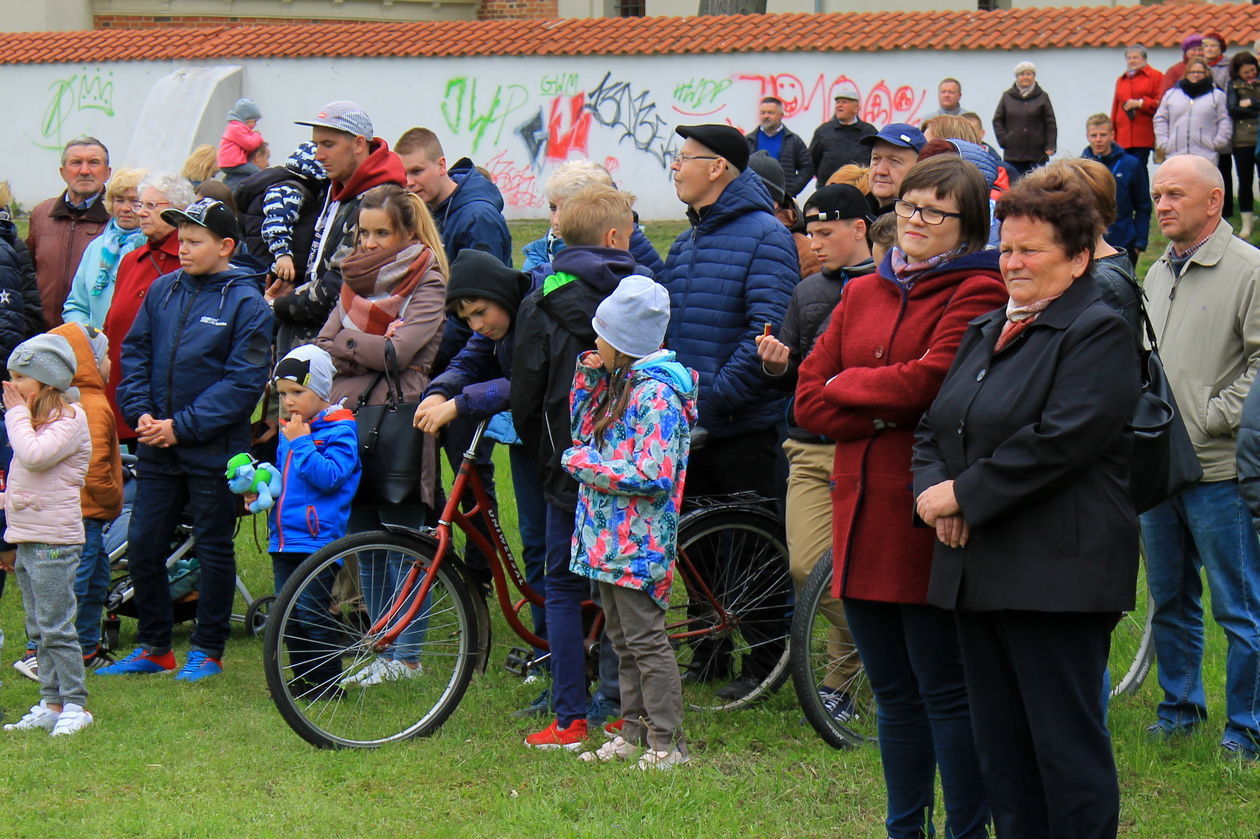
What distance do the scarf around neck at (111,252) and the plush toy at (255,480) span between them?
7.43 ft

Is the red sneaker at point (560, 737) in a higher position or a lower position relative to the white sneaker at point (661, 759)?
lower

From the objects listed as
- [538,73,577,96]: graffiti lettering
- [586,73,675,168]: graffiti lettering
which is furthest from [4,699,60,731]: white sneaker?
[538,73,577,96]: graffiti lettering

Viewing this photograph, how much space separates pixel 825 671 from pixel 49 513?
9.85ft

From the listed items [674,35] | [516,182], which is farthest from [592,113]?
[674,35]

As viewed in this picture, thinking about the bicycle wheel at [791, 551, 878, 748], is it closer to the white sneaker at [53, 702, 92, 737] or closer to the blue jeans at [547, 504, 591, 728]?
the blue jeans at [547, 504, 591, 728]

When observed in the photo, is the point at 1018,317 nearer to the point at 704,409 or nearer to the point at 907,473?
the point at 907,473

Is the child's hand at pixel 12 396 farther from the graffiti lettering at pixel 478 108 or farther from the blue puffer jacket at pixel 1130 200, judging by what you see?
the graffiti lettering at pixel 478 108

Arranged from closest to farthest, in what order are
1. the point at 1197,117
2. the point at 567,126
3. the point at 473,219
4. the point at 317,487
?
the point at 317,487
the point at 473,219
the point at 1197,117
the point at 567,126

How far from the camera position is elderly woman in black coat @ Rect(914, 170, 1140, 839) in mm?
3412

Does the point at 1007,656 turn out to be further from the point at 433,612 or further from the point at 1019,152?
the point at 1019,152

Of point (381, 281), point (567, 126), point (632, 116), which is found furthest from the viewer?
point (567, 126)

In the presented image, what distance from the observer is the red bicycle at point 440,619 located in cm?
534

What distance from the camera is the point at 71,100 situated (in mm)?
25828

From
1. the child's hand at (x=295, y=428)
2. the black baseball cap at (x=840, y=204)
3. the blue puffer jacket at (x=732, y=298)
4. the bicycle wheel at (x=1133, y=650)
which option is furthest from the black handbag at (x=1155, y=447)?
the child's hand at (x=295, y=428)
